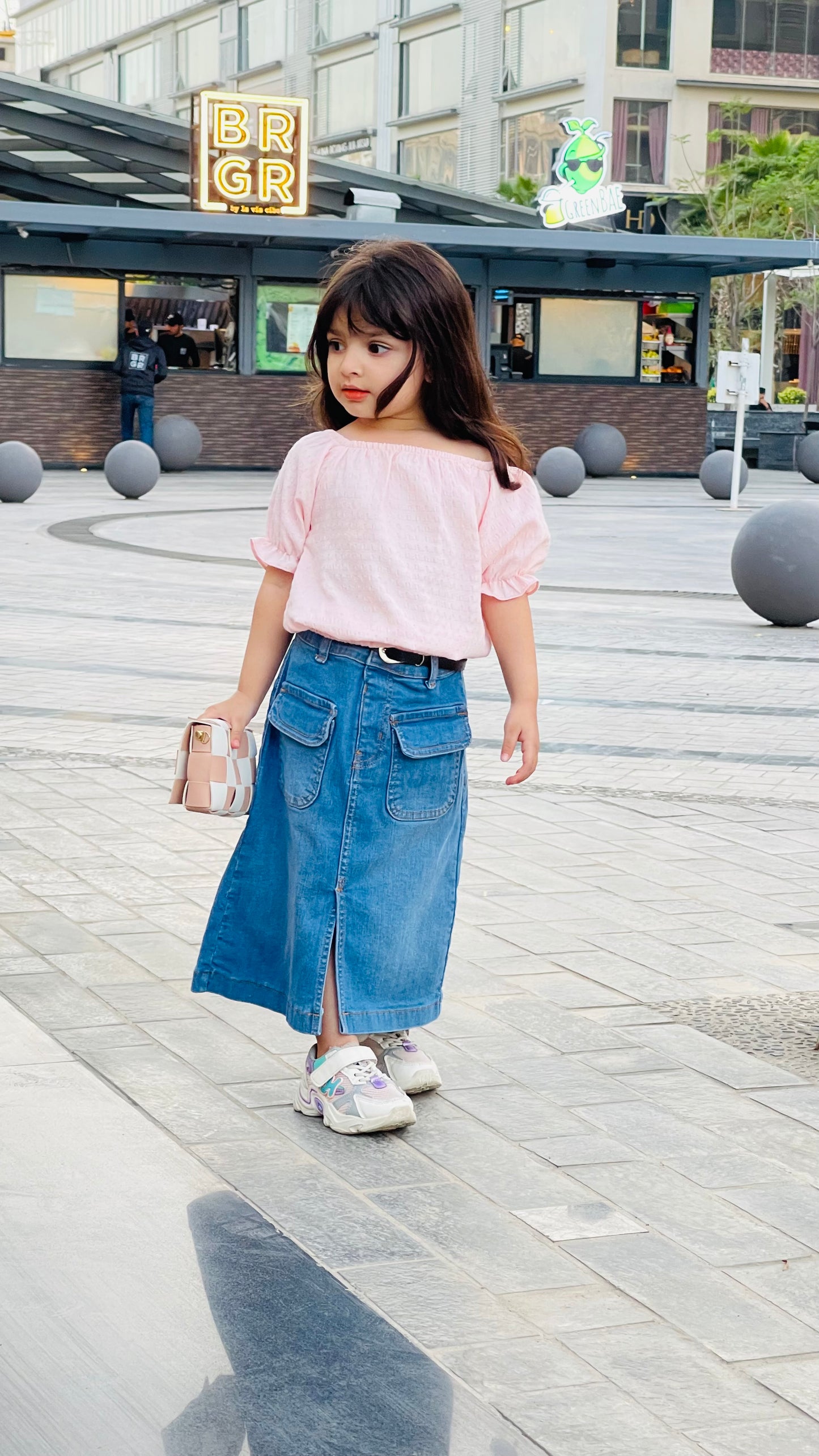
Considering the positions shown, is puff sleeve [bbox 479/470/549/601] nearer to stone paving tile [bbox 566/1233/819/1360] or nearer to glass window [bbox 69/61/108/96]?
stone paving tile [bbox 566/1233/819/1360]

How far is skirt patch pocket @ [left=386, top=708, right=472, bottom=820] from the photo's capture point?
11.6 ft

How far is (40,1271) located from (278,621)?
128 cm

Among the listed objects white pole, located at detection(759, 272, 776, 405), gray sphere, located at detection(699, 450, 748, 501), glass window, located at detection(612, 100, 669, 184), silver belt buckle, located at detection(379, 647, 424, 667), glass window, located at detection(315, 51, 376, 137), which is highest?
glass window, located at detection(315, 51, 376, 137)

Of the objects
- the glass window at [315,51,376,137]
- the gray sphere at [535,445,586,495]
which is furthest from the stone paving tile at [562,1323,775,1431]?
the glass window at [315,51,376,137]

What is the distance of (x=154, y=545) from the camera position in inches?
666

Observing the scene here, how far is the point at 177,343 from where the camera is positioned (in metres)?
31.0

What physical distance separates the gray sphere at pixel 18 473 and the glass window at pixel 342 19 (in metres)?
54.4

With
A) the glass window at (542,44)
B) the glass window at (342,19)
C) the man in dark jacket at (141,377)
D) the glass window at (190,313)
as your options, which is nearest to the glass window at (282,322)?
the glass window at (190,313)

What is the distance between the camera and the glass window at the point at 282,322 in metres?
31.2

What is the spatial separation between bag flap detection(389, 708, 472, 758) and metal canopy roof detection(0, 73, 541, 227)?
26031mm

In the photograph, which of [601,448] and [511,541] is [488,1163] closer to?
[511,541]

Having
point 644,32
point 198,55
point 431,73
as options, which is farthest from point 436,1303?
point 198,55

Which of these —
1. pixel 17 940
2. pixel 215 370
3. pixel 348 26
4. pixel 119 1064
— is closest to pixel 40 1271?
pixel 119 1064

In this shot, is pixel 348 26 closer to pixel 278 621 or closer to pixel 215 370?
pixel 215 370
